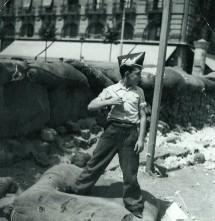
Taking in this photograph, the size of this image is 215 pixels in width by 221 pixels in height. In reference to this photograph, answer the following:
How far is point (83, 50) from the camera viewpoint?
24.5 m

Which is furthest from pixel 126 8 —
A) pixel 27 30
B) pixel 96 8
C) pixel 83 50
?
pixel 27 30

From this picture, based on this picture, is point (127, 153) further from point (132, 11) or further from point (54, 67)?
point (132, 11)

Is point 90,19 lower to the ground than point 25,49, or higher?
higher

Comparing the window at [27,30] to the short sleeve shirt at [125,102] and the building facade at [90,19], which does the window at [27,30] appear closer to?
the building facade at [90,19]

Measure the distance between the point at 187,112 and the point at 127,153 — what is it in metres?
7.70

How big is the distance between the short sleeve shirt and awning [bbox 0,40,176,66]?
57.3 feet

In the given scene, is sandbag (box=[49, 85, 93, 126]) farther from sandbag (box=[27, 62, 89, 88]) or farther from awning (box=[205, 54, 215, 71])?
awning (box=[205, 54, 215, 71])

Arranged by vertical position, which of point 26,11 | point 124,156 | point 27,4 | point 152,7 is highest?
point 152,7

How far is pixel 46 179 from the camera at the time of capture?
13.8ft

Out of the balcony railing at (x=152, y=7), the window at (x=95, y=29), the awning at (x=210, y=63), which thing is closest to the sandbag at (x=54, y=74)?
the awning at (x=210, y=63)

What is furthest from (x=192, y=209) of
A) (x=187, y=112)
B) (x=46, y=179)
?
(x=187, y=112)

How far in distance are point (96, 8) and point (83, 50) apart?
6.55m

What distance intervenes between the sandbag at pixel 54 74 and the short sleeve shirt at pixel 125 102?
A: 7.80 feet

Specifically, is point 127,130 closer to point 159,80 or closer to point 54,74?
point 159,80
